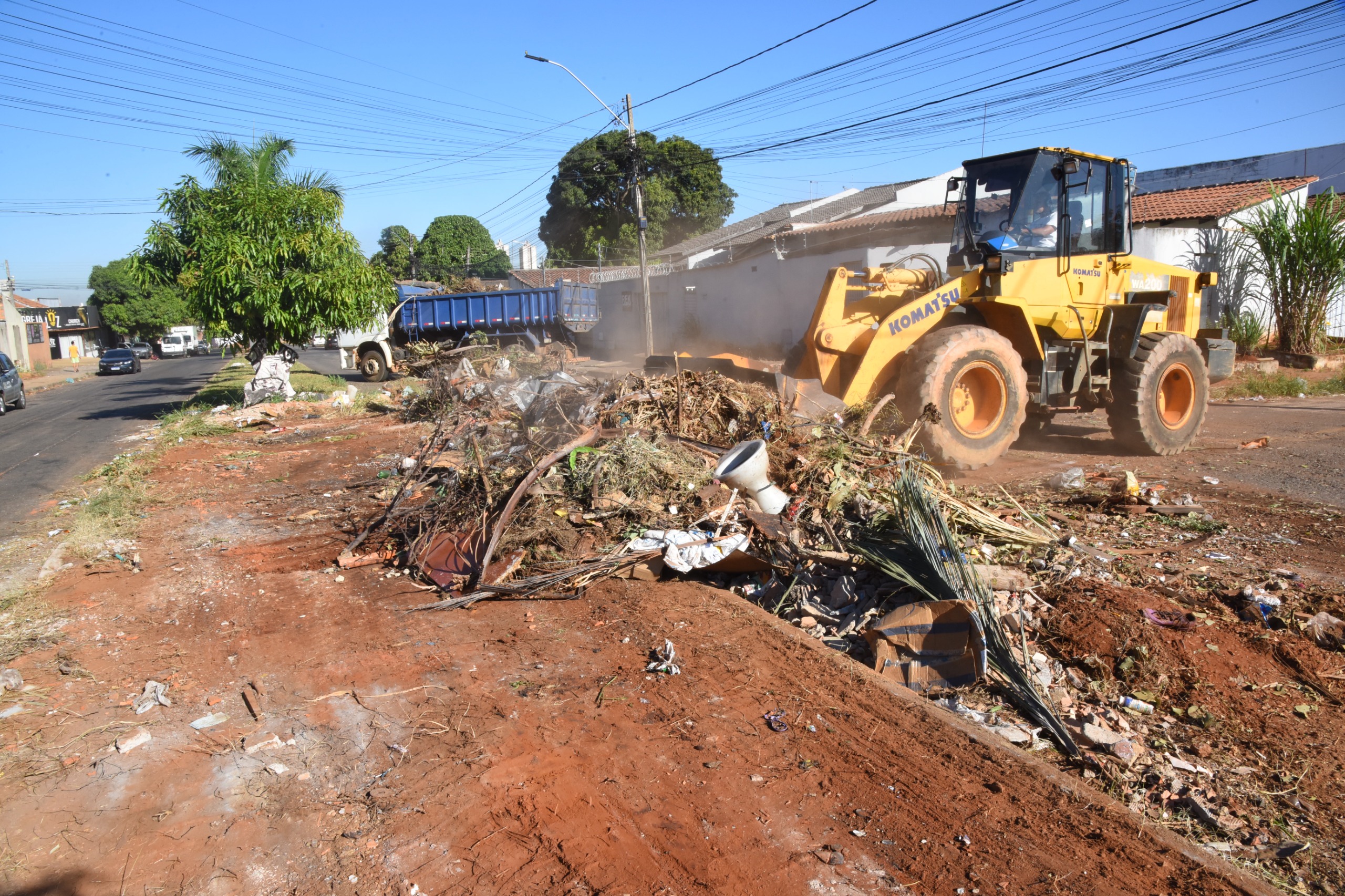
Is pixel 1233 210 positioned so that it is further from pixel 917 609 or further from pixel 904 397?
pixel 917 609

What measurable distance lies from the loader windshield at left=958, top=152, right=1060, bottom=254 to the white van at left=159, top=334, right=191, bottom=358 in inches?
2442

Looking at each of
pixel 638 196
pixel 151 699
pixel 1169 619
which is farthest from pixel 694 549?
pixel 638 196

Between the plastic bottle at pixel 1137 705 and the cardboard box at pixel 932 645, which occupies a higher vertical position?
the cardboard box at pixel 932 645

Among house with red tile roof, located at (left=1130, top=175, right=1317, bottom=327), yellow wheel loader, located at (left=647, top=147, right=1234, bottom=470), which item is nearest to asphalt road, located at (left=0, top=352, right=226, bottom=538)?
yellow wheel loader, located at (left=647, top=147, right=1234, bottom=470)

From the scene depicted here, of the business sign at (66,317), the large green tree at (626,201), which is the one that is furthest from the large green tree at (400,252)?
the business sign at (66,317)

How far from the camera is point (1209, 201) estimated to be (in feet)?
64.3

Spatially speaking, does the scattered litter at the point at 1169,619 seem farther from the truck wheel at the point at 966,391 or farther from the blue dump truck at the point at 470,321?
the blue dump truck at the point at 470,321

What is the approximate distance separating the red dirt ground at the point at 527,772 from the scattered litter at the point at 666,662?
0.08 m

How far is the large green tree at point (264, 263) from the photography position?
15.3 m

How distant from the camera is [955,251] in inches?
336

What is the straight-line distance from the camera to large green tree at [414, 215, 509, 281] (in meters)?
55.0

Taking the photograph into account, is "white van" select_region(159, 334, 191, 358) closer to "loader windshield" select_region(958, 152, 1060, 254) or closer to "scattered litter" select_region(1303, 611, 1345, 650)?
"loader windshield" select_region(958, 152, 1060, 254)

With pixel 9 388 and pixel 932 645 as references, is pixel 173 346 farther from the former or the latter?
pixel 932 645

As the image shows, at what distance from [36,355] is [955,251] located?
185 feet
